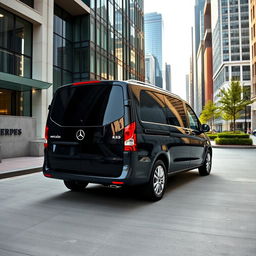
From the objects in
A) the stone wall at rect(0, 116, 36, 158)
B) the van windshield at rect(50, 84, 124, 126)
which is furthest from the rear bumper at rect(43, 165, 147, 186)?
the stone wall at rect(0, 116, 36, 158)

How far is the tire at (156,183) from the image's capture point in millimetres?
4887

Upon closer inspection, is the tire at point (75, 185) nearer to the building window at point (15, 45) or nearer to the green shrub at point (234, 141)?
the building window at point (15, 45)

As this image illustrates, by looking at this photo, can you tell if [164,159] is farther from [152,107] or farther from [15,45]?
[15,45]

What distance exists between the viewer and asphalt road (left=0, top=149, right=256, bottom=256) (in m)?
3.03

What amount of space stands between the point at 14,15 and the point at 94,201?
57.9ft

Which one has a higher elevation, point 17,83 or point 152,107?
point 17,83

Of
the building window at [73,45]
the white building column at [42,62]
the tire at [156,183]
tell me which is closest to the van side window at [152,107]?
the tire at [156,183]

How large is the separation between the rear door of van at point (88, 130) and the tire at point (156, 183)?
0.78 m

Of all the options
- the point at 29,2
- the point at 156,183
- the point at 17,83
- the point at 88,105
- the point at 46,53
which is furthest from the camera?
the point at 46,53

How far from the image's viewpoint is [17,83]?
1630 cm

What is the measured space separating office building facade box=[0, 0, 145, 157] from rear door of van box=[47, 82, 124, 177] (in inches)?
320

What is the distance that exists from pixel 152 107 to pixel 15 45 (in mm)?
16677

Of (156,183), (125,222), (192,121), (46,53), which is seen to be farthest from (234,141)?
(125,222)

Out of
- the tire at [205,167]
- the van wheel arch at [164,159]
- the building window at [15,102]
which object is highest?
the building window at [15,102]
